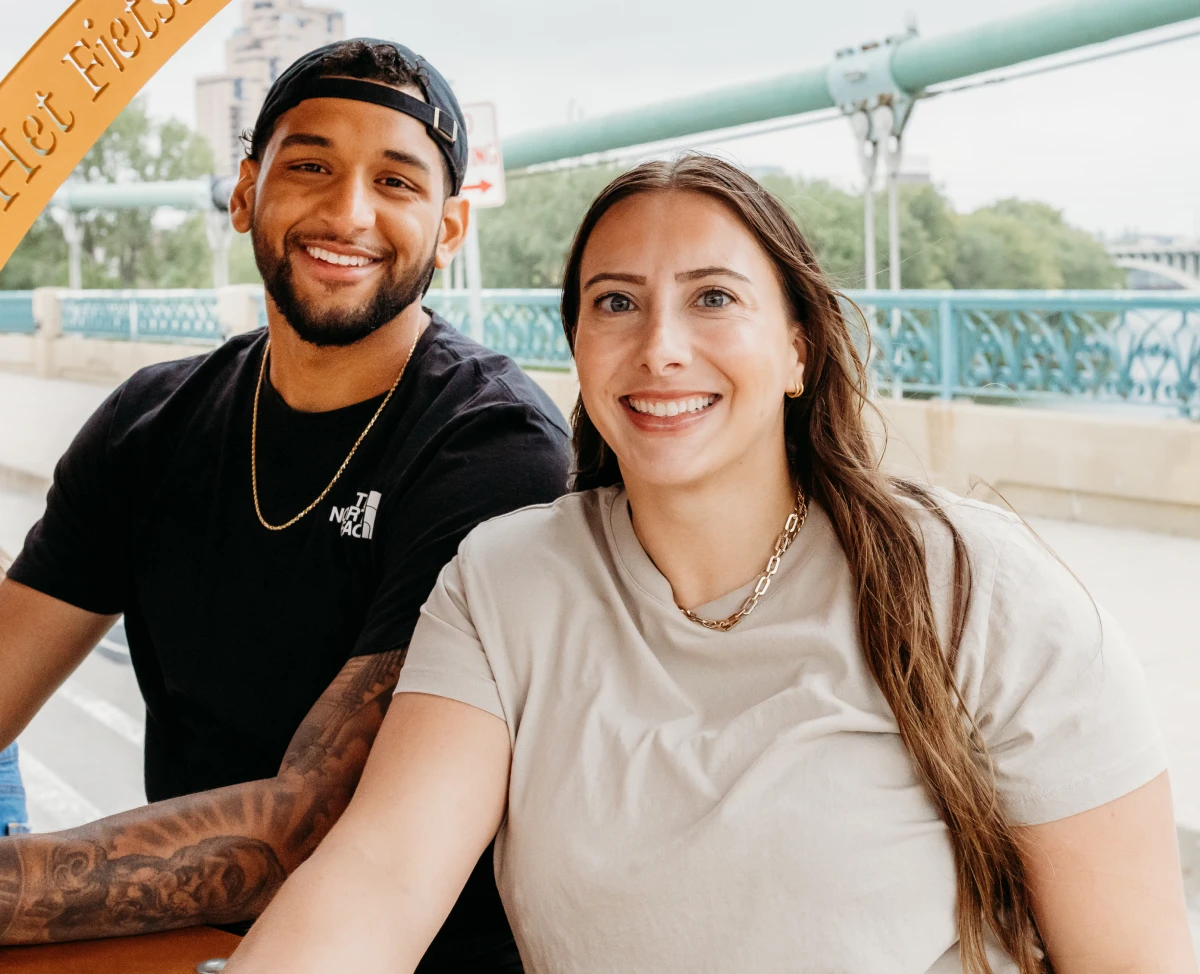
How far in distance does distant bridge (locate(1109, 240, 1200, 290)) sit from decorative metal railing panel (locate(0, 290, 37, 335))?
9.69 metres

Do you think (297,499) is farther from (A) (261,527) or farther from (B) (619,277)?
(B) (619,277)

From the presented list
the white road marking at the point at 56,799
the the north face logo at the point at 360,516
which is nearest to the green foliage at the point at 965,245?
→ the white road marking at the point at 56,799

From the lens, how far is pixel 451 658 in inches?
41.5

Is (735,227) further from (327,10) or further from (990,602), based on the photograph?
(327,10)

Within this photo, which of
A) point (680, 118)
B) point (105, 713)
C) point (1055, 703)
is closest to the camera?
point (1055, 703)

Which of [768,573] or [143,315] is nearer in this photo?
[768,573]

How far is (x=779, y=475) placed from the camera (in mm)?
1103

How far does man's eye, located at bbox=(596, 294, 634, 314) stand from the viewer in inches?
42.4

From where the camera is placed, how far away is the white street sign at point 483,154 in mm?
4859

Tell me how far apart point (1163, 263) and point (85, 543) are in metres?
4.24

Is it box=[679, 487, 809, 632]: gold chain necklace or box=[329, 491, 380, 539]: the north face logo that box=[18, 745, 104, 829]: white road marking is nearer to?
box=[329, 491, 380, 539]: the north face logo

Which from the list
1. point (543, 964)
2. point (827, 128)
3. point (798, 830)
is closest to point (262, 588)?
point (543, 964)

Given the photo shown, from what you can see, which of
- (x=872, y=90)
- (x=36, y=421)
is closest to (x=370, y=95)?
(x=872, y=90)

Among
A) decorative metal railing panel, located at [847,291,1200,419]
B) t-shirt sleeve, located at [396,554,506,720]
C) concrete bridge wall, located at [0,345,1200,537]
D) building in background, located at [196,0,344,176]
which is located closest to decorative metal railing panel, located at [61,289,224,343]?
building in background, located at [196,0,344,176]
